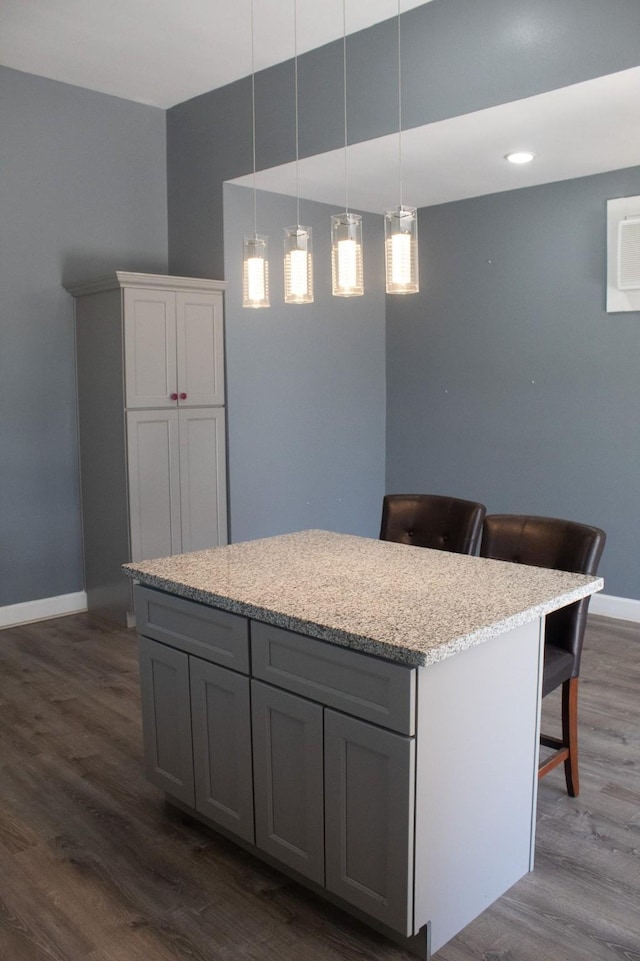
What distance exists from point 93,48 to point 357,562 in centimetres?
305

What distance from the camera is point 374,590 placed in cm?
221

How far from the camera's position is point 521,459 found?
4906 mm

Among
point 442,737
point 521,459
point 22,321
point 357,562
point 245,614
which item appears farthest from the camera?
point 521,459

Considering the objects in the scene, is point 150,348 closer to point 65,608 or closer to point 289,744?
point 65,608

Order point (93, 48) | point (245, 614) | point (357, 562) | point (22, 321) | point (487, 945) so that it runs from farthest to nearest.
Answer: point (22, 321) < point (93, 48) < point (357, 562) < point (245, 614) < point (487, 945)

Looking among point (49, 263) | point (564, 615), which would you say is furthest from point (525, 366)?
point (49, 263)

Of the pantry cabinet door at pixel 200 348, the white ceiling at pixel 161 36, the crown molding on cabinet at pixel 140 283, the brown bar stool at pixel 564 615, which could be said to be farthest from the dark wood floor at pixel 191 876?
the white ceiling at pixel 161 36

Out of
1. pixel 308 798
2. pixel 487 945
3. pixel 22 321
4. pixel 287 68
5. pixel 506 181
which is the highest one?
pixel 287 68

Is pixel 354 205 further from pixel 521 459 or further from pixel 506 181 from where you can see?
pixel 521 459

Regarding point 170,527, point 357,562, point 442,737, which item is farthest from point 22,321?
point 442,737

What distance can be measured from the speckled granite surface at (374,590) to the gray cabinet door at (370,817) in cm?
22

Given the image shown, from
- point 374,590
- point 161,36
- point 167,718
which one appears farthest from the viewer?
point 161,36

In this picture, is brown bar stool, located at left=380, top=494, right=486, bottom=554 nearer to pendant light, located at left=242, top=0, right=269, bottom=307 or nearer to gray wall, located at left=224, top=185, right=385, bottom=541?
pendant light, located at left=242, top=0, right=269, bottom=307

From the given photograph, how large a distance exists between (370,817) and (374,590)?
0.59m
